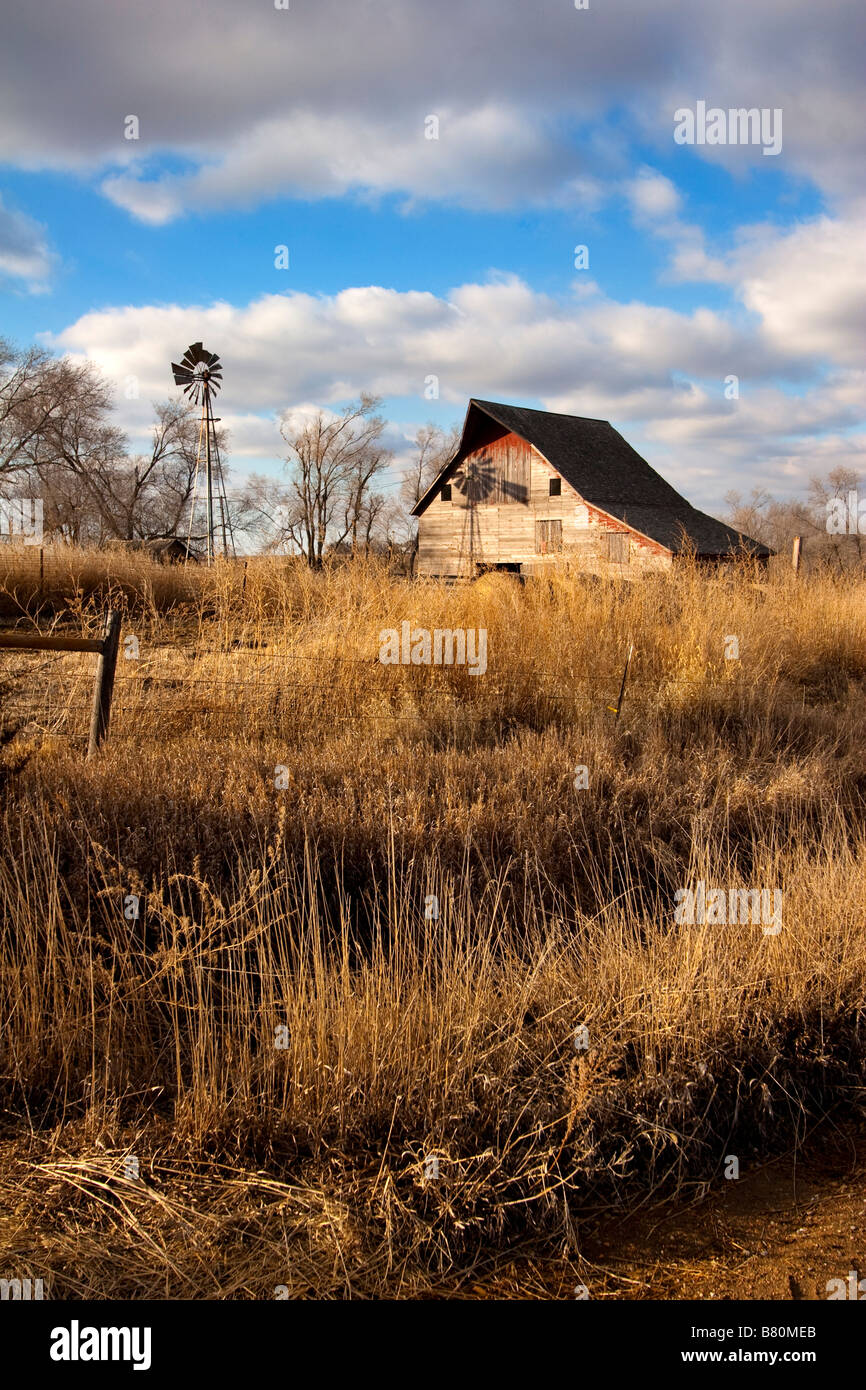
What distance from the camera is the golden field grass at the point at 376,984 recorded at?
3.07 m

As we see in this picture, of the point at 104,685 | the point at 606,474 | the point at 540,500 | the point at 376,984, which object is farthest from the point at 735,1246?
the point at 606,474

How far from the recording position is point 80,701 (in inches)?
342

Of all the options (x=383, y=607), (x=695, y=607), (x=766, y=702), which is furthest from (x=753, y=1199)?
(x=695, y=607)

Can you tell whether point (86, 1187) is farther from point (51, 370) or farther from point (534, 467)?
point (51, 370)

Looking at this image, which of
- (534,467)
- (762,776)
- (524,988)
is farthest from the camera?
(534,467)

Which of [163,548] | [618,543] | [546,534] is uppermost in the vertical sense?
[546,534]

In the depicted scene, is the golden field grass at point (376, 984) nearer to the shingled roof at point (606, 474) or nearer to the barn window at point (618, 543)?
the barn window at point (618, 543)

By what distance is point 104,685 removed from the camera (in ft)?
23.2

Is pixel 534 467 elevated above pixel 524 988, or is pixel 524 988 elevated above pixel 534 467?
pixel 534 467

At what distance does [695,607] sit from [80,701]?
296 inches

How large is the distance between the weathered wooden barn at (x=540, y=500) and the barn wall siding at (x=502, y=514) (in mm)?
32

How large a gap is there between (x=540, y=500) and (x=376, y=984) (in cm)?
2590

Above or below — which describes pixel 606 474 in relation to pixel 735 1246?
above

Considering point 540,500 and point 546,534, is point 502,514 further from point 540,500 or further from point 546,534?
point 546,534
